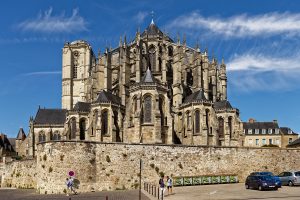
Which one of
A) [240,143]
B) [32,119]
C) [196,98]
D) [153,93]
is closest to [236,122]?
[240,143]

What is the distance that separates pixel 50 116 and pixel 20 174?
26390mm

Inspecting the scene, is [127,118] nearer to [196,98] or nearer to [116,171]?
[196,98]

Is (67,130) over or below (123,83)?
below

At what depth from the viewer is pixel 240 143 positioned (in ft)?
161

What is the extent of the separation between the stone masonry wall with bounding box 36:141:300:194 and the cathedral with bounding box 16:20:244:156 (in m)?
10.9

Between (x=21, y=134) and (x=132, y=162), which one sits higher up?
(x=21, y=134)

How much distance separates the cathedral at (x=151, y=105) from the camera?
147ft

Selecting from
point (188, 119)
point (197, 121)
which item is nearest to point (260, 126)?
point (188, 119)

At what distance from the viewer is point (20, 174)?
36062 mm

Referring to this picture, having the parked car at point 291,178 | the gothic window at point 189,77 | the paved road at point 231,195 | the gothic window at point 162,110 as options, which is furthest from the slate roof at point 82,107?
the parked car at point 291,178

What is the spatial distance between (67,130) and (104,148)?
2307 cm

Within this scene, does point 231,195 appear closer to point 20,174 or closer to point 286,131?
point 20,174

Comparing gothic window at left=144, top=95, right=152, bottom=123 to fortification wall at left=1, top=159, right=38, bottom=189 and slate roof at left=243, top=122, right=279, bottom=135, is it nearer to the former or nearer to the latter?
fortification wall at left=1, top=159, right=38, bottom=189

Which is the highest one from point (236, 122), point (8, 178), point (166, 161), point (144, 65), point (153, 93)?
point (144, 65)
